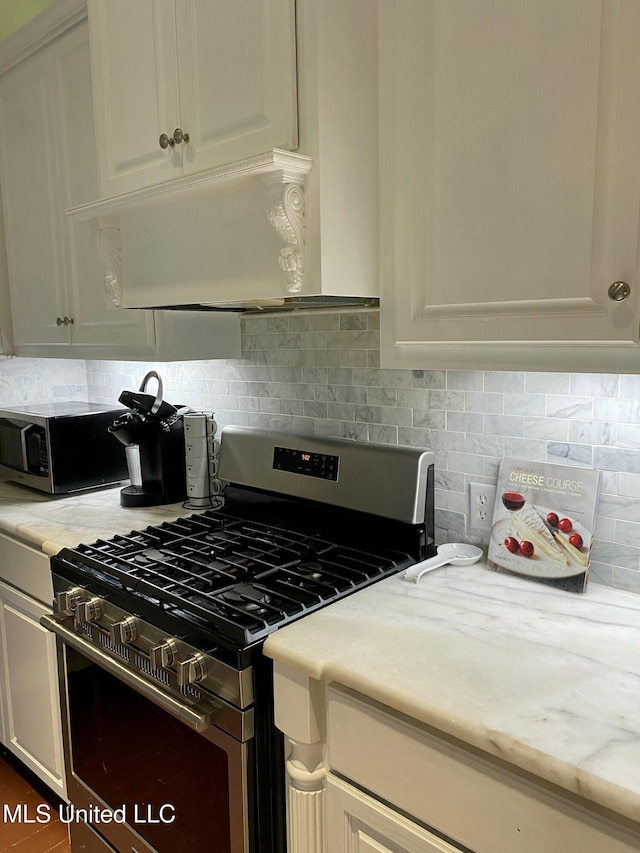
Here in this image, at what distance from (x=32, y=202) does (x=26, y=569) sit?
125 centimetres

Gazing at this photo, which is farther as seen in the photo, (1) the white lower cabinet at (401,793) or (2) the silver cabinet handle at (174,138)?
(2) the silver cabinet handle at (174,138)

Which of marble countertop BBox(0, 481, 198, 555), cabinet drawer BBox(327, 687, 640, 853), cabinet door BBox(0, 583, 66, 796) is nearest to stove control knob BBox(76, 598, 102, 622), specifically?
marble countertop BBox(0, 481, 198, 555)

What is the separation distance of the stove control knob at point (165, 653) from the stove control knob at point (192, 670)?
0.17 feet

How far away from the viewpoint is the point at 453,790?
969 millimetres

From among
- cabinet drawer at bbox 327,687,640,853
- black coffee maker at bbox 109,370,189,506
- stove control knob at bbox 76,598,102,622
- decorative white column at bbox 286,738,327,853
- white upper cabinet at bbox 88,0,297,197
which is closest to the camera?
cabinet drawer at bbox 327,687,640,853

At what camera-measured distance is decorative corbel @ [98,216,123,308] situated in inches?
67.0

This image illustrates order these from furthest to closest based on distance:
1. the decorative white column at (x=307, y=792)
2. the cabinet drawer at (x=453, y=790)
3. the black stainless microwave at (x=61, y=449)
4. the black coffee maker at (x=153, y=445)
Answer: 1. the black stainless microwave at (x=61, y=449)
2. the black coffee maker at (x=153, y=445)
3. the decorative white column at (x=307, y=792)
4. the cabinet drawer at (x=453, y=790)

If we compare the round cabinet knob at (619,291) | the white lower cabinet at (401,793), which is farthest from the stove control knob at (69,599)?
the round cabinet knob at (619,291)

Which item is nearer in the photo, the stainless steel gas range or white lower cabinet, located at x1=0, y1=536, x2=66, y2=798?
the stainless steel gas range

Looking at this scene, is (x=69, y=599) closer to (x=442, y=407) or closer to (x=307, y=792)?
(x=307, y=792)

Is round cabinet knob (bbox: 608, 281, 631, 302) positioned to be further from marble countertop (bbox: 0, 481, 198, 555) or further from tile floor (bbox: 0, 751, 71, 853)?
tile floor (bbox: 0, 751, 71, 853)

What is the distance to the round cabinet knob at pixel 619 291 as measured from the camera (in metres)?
0.97

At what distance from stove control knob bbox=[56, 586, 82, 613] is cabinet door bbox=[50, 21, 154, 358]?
0.72 m

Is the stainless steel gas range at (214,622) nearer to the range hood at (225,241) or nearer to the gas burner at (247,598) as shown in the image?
the gas burner at (247,598)
